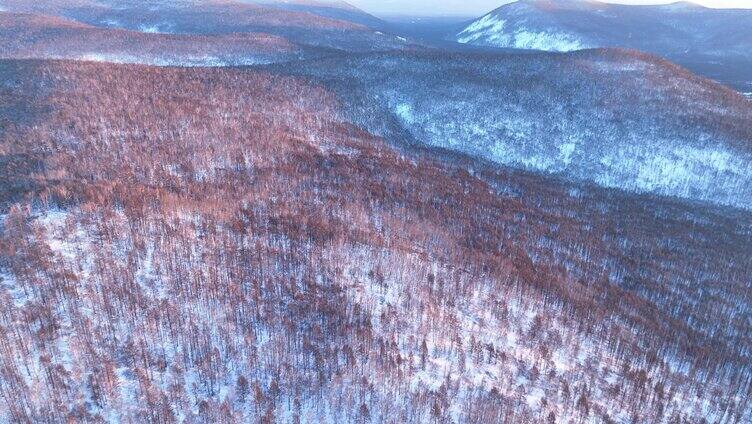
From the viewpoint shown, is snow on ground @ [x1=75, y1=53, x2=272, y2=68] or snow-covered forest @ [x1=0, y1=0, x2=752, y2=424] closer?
snow-covered forest @ [x1=0, y1=0, x2=752, y2=424]

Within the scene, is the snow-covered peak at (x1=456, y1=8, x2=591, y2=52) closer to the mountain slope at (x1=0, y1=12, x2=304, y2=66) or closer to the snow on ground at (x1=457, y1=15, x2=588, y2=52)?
the snow on ground at (x1=457, y1=15, x2=588, y2=52)

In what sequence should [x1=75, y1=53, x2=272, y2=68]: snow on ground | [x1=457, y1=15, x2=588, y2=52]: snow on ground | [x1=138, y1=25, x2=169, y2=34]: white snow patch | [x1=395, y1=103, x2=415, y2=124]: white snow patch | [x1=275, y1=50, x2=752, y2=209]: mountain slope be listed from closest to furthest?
[x1=275, y1=50, x2=752, y2=209]: mountain slope → [x1=395, y1=103, x2=415, y2=124]: white snow patch → [x1=75, y1=53, x2=272, y2=68]: snow on ground → [x1=138, y1=25, x2=169, y2=34]: white snow patch → [x1=457, y1=15, x2=588, y2=52]: snow on ground

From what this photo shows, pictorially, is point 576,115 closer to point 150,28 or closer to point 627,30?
point 150,28

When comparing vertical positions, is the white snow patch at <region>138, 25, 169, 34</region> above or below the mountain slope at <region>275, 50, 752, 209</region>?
above

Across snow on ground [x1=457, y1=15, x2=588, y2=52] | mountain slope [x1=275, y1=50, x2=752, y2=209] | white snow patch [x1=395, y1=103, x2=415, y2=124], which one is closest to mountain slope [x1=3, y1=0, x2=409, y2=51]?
snow on ground [x1=457, y1=15, x2=588, y2=52]

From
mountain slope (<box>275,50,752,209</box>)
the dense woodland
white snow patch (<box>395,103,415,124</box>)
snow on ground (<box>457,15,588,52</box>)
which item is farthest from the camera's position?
snow on ground (<box>457,15,588,52</box>)

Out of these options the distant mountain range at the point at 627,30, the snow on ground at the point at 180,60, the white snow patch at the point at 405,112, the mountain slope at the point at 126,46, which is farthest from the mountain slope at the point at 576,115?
the distant mountain range at the point at 627,30

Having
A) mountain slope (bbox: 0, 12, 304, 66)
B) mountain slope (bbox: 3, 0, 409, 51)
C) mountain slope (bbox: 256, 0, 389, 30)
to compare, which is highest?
mountain slope (bbox: 256, 0, 389, 30)
